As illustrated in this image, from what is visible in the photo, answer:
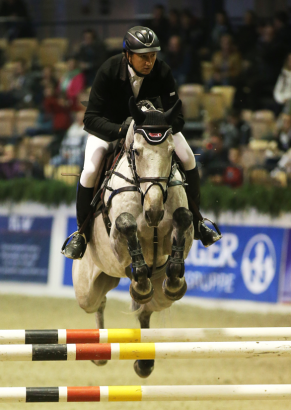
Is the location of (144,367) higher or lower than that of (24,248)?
higher

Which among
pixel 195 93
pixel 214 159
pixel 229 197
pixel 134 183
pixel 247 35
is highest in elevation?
pixel 247 35

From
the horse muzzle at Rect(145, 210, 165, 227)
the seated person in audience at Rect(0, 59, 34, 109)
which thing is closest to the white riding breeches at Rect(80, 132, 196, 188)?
the horse muzzle at Rect(145, 210, 165, 227)

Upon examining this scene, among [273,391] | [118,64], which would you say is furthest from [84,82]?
[273,391]

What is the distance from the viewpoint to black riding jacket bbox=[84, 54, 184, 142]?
14.5 ft

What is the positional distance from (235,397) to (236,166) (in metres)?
5.81

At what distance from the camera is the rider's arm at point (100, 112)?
4.41 m

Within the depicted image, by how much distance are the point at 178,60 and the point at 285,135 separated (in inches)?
136

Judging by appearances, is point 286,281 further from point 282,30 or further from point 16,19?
point 16,19

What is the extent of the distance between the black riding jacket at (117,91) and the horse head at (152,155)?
0.48m

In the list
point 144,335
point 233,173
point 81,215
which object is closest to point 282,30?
point 233,173

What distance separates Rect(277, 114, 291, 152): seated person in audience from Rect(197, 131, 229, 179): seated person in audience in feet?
2.89

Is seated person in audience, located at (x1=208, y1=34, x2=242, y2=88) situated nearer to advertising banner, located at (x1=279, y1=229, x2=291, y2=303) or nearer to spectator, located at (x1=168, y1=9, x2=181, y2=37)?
spectator, located at (x1=168, y1=9, x2=181, y2=37)

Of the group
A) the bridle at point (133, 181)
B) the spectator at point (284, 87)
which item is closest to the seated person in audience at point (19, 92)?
the spectator at point (284, 87)

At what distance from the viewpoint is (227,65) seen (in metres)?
11.5
